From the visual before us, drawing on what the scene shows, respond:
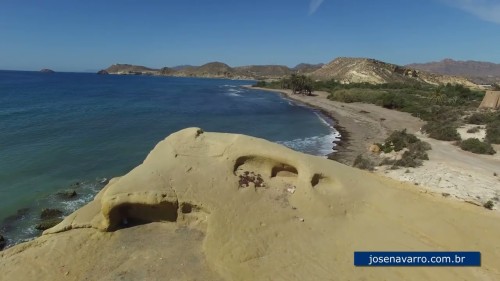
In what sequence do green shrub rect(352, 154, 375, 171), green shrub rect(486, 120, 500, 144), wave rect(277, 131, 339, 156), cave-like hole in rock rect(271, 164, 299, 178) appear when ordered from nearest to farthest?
cave-like hole in rock rect(271, 164, 299, 178) → green shrub rect(352, 154, 375, 171) → green shrub rect(486, 120, 500, 144) → wave rect(277, 131, 339, 156)

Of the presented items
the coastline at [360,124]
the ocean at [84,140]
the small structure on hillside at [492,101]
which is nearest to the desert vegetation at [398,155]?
the coastline at [360,124]

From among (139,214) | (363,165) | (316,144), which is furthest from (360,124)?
(139,214)

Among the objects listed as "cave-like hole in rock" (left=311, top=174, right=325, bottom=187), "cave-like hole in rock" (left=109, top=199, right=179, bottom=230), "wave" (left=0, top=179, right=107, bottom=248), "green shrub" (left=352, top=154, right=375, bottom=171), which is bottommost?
"wave" (left=0, top=179, right=107, bottom=248)

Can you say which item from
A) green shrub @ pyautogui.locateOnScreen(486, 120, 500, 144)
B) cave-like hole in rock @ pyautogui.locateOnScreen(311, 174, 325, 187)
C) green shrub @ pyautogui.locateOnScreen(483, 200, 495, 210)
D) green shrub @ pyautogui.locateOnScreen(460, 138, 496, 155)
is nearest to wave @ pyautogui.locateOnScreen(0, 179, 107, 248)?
cave-like hole in rock @ pyautogui.locateOnScreen(311, 174, 325, 187)

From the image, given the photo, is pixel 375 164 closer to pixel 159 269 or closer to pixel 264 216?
pixel 264 216

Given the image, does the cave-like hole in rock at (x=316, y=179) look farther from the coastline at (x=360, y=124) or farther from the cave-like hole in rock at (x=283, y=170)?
the coastline at (x=360, y=124)

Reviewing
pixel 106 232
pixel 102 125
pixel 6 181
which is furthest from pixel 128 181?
pixel 102 125

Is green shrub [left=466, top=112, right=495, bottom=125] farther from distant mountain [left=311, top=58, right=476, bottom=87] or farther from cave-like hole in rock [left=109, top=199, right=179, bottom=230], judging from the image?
distant mountain [left=311, top=58, right=476, bottom=87]
